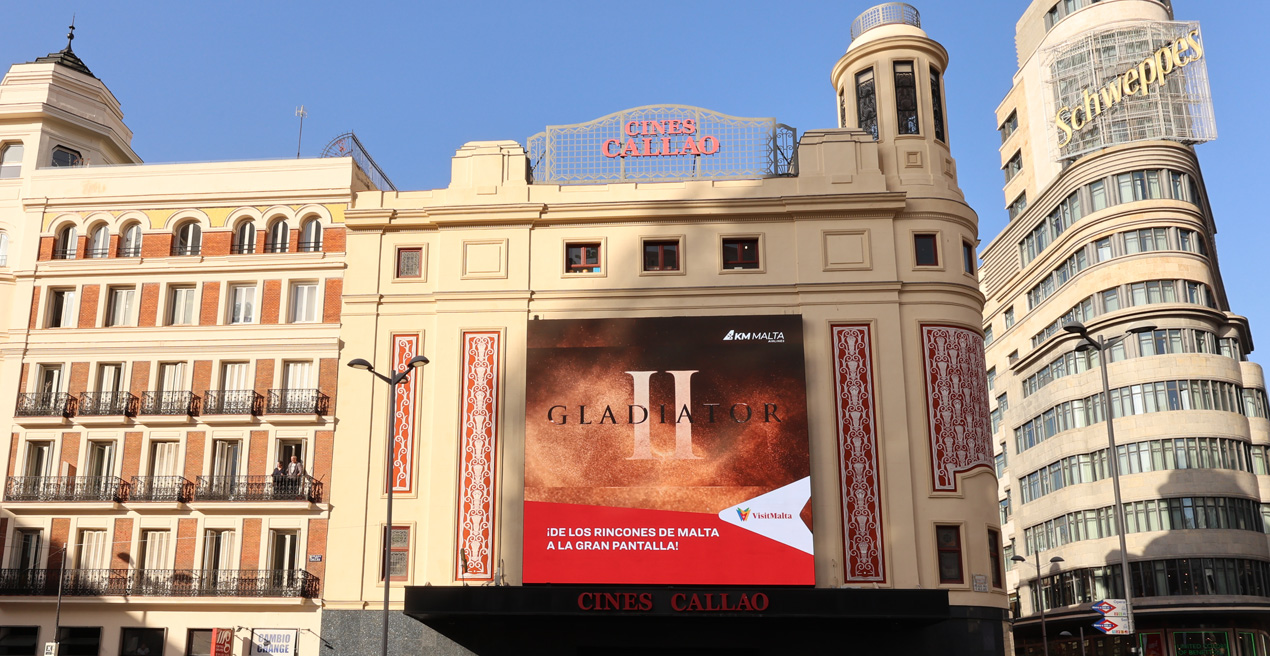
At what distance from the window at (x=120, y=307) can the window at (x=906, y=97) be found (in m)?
32.3

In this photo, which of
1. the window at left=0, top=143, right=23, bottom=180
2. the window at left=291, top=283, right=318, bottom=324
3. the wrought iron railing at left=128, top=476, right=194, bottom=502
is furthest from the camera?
the window at left=0, top=143, right=23, bottom=180

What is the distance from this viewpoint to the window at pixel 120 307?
142 feet

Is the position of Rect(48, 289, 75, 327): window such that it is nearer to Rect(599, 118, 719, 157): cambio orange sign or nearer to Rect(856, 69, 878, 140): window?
Rect(599, 118, 719, 157): cambio orange sign

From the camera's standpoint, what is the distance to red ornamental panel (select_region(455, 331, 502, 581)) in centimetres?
3803

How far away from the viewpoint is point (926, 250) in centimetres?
4084

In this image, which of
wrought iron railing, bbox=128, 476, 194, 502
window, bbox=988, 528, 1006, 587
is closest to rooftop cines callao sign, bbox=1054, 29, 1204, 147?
window, bbox=988, 528, 1006, 587

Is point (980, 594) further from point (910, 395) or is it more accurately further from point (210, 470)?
point (210, 470)

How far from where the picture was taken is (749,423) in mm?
38188

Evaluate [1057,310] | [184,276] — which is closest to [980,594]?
[184,276]

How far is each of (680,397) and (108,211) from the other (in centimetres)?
2554

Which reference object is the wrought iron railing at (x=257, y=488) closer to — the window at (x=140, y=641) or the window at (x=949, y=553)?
the window at (x=140, y=641)

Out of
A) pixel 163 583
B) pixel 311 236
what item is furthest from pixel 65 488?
pixel 311 236

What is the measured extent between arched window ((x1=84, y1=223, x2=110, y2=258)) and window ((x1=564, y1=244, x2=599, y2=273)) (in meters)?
19.5

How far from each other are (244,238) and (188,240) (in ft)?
8.29
